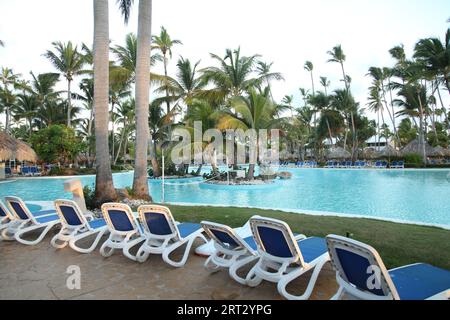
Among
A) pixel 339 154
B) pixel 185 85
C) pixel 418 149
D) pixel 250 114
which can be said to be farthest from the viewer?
pixel 339 154

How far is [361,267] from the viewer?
2242 mm

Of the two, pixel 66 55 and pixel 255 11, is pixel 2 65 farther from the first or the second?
pixel 255 11

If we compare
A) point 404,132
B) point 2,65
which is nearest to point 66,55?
point 2,65

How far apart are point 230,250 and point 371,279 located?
1.62m

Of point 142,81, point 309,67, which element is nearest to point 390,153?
point 309,67

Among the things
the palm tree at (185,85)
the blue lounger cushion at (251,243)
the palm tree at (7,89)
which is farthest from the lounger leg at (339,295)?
the palm tree at (7,89)

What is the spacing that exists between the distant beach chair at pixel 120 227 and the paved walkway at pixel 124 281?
0.60 ft

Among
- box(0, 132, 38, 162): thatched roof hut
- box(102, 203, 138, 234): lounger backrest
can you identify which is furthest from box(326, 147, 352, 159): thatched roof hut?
box(102, 203, 138, 234): lounger backrest

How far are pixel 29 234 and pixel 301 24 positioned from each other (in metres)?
17.2

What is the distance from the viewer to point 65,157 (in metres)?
25.5

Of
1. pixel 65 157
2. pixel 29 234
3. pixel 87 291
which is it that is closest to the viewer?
pixel 87 291

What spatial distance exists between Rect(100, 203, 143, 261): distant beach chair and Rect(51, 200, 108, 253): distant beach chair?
1.21 feet

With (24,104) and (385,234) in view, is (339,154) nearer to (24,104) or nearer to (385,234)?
(385,234)
